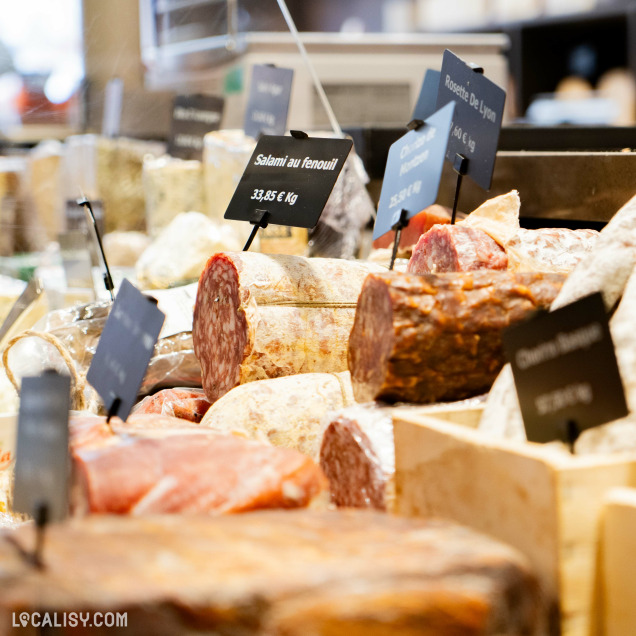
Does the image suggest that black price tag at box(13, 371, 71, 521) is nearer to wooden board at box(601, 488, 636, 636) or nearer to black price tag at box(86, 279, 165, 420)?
black price tag at box(86, 279, 165, 420)

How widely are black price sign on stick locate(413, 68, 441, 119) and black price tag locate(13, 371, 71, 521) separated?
4.37ft

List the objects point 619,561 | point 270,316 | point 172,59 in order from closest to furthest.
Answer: point 619,561, point 270,316, point 172,59

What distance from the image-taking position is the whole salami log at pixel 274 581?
72 centimetres

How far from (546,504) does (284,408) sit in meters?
0.71

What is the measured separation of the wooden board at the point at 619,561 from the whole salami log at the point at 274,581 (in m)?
0.08

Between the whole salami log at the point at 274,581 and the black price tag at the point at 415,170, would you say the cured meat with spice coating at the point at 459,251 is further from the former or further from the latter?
the whole salami log at the point at 274,581

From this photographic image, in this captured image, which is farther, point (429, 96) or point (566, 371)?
point (429, 96)

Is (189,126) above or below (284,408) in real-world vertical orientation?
above

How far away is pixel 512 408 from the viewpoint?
3.59 feet

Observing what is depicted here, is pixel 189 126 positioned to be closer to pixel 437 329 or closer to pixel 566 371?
pixel 437 329

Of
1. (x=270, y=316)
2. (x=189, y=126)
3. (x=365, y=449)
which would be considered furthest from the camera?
(x=189, y=126)

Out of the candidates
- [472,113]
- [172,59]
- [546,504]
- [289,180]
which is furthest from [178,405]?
[172,59]

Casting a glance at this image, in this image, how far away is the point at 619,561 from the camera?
86cm

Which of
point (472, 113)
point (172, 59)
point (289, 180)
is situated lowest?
point (289, 180)
